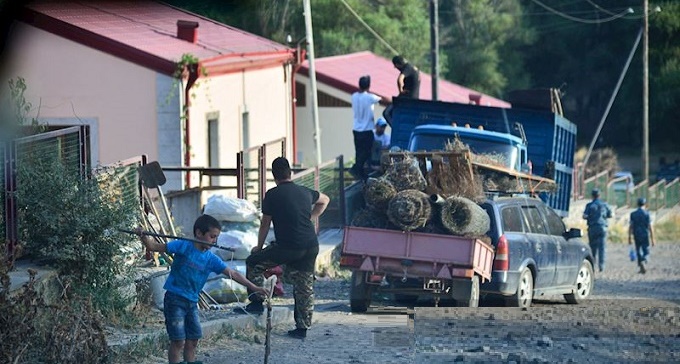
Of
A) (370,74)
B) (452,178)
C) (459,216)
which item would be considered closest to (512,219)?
(452,178)

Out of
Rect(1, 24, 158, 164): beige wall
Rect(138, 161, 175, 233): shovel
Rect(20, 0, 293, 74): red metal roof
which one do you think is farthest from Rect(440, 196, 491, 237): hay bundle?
Rect(1, 24, 158, 164): beige wall

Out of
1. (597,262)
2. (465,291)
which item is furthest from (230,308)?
(597,262)

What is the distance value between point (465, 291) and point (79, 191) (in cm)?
478

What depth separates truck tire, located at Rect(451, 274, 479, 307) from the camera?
1301 centimetres

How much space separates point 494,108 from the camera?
18812 millimetres

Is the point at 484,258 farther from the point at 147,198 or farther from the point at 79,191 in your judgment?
the point at 79,191

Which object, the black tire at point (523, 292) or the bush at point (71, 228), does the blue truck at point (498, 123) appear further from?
the bush at point (71, 228)

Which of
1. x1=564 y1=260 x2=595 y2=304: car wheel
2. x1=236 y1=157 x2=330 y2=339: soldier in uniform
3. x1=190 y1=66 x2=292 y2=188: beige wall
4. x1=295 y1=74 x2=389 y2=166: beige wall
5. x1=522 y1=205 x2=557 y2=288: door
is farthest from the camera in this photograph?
x1=295 y1=74 x2=389 y2=166: beige wall

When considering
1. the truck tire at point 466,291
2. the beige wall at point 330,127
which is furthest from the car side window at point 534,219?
the beige wall at point 330,127

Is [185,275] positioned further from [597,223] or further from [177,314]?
[597,223]

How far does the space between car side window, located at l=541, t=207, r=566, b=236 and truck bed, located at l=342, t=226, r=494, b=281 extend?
2.34 metres

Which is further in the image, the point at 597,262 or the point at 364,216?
the point at 597,262

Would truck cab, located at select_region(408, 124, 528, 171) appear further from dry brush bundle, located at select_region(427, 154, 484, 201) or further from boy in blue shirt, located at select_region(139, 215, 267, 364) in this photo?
boy in blue shirt, located at select_region(139, 215, 267, 364)

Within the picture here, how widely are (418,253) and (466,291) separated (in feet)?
2.24
